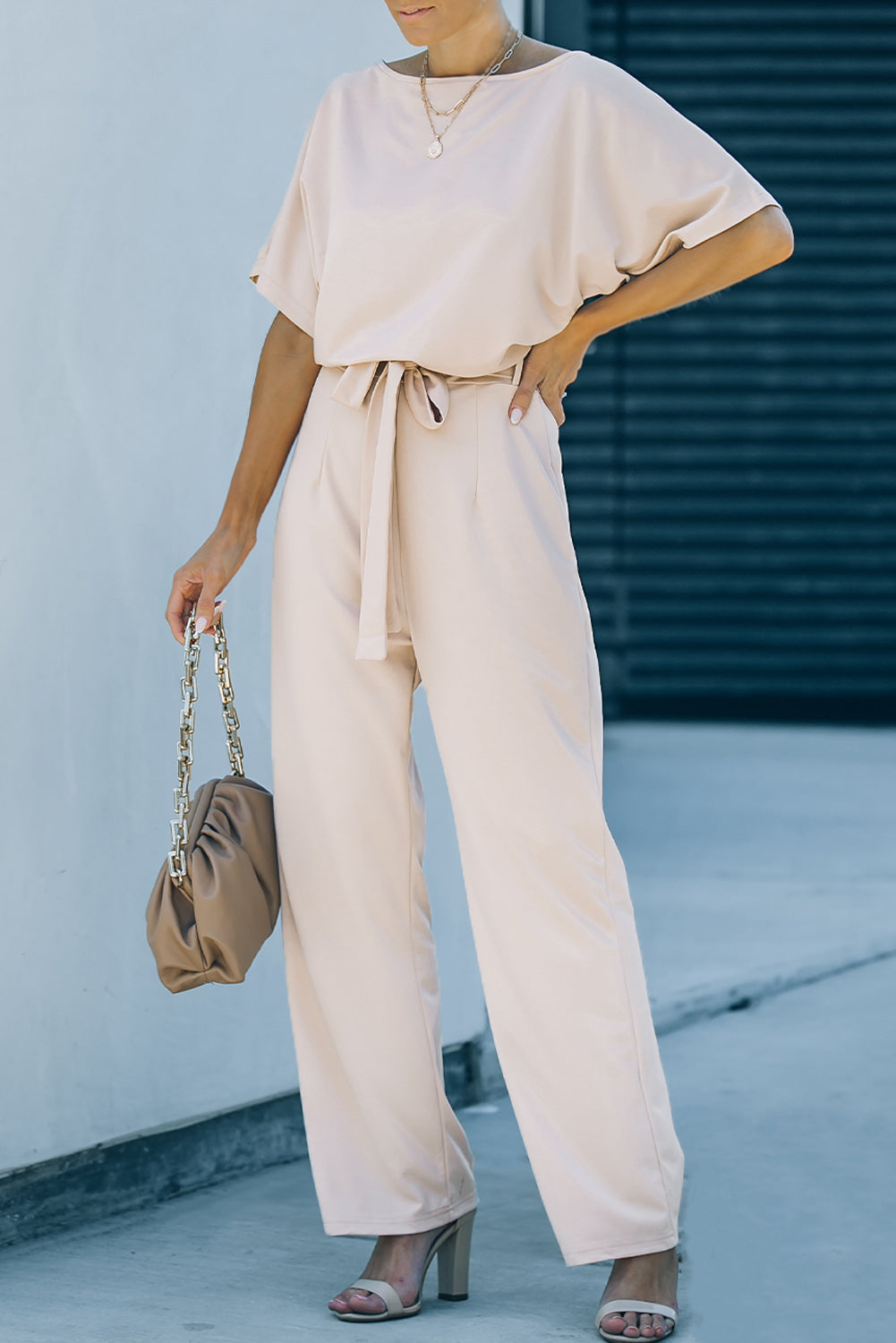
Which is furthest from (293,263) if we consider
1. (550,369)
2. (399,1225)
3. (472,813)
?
(399,1225)

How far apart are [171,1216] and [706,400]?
23.1 feet

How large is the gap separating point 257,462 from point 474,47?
509 mm

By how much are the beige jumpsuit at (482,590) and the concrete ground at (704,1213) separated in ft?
0.63

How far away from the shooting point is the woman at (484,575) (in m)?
1.78

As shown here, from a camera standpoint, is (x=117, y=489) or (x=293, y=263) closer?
(x=293, y=263)

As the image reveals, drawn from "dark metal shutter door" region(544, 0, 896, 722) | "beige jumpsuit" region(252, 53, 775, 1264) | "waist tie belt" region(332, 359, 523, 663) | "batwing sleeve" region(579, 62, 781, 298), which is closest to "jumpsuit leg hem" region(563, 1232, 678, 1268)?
"beige jumpsuit" region(252, 53, 775, 1264)

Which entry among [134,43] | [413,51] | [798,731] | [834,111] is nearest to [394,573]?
[134,43]

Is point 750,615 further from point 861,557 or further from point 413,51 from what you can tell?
point 413,51

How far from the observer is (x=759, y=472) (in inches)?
345

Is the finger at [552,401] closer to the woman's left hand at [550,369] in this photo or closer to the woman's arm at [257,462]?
the woman's left hand at [550,369]

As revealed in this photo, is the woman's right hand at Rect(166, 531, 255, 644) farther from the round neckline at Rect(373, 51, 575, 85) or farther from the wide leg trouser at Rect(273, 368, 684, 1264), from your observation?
the round neckline at Rect(373, 51, 575, 85)

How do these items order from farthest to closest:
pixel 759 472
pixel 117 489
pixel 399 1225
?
1. pixel 759 472
2. pixel 117 489
3. pixel 399 1225

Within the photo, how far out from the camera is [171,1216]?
7.44 ft

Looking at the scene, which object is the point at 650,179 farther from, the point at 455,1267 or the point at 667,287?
the point at 455,1267
